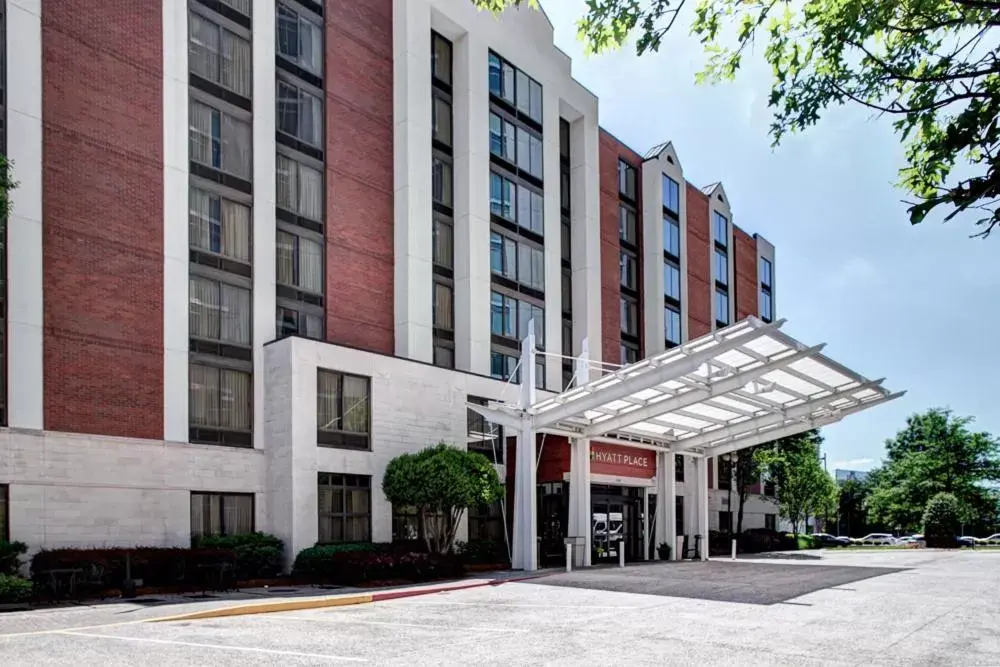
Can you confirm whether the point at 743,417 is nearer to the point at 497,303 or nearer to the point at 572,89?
the point at 497,303

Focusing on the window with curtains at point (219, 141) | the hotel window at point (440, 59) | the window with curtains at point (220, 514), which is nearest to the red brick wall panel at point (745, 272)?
the hotel window at point (440, 59)

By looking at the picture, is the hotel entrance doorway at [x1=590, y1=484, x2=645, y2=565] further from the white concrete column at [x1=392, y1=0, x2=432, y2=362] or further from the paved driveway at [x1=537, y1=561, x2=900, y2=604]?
the white concrete column at [x1=392, y1=0, x2=432, y2=362]

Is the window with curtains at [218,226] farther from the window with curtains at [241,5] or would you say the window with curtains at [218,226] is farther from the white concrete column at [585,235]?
the white concrete column at [585,235]

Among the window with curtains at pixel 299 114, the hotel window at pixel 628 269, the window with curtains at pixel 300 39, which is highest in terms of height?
the window with curtains at pixel 300 39

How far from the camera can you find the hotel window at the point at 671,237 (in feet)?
173

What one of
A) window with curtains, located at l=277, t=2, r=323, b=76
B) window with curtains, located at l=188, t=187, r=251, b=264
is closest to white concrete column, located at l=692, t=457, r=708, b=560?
window with curtains, located at l=188, t=187, r=251, b=264

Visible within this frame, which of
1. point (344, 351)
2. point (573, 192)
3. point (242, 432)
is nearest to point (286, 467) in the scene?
point (242, 432)

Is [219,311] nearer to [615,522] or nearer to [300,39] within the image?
[300,39]

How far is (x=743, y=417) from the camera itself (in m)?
37.2

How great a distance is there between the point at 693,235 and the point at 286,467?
3563cm

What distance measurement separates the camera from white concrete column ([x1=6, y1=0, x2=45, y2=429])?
22.9m

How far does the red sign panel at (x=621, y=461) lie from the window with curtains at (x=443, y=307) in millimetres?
7204

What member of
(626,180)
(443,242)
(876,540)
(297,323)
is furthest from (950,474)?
(297,323)

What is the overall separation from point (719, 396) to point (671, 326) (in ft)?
72.9
